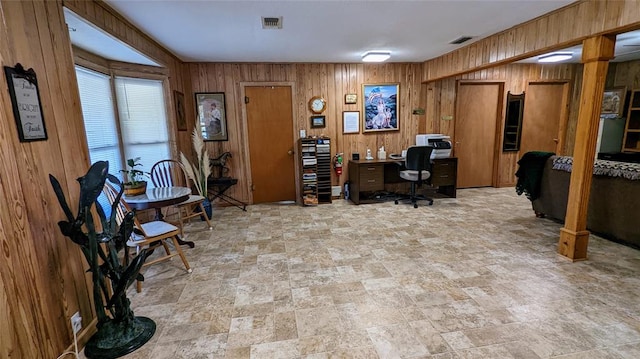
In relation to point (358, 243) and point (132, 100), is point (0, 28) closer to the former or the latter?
point (132, 100)

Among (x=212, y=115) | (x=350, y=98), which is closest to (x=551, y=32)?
(x=350, y=98)

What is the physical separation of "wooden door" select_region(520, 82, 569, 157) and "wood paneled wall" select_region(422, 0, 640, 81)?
95.7 inches

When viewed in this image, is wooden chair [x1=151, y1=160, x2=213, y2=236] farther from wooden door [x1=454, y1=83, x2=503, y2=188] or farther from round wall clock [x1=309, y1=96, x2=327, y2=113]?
wooden door [x1=454, y1=83, x2=503, y2=188]

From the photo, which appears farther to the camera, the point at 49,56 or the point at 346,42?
the point at 346,42

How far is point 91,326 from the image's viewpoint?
1.98 meters

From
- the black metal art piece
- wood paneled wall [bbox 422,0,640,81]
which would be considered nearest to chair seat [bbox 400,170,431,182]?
wood paneled wall [bbox 422,0,640,81]

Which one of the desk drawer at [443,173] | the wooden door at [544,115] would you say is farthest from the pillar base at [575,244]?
the wooden door at [544,115]

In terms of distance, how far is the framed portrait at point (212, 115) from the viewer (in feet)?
15.7

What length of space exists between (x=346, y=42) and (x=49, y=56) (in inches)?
118

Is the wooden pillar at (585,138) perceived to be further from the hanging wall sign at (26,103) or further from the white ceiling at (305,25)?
the hanging wall sign at (26,103)

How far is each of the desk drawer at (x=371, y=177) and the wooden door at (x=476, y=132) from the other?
6.10ft

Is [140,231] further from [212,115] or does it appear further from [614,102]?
[614,102]

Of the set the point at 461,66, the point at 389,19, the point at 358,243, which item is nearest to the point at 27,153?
the point at 358,243

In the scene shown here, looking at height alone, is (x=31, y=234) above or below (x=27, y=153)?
below
